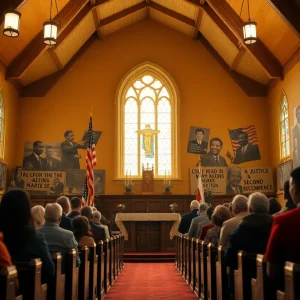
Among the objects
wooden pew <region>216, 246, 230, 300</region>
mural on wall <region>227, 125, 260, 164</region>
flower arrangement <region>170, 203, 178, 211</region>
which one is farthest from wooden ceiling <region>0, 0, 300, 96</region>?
wooden pew <region>216, 246, 230, 300</region>

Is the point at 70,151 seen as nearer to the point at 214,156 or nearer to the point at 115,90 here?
the point at 115,90

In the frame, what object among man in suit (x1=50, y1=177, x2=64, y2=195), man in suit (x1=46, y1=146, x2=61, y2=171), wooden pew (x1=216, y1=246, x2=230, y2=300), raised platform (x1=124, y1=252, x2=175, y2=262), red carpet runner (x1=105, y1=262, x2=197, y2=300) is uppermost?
man in suit (x1=46, y1=146, x2=61, y2=171)

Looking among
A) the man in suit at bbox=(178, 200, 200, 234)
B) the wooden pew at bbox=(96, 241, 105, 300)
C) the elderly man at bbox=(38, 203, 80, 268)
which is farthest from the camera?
the man in suit at bbox=(178, 200, 200, 234)

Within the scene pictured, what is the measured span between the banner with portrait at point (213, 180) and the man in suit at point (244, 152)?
1.81 feet

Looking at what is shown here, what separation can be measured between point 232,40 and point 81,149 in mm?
5885

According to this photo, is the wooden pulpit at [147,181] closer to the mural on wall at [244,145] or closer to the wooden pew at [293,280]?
the mural on wall at [244,145]

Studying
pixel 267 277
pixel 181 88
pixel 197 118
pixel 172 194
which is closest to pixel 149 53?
pixel 181 88

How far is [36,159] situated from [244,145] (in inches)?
268

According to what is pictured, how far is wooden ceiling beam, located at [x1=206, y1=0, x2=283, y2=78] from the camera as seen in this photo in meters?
12.8

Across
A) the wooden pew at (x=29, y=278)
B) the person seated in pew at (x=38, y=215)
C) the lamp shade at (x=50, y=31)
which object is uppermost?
the lamp shade at (x=50, y=31)

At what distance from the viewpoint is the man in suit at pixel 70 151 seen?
597 inches

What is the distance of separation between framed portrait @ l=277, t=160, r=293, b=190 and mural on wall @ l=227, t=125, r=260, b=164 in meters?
1.13

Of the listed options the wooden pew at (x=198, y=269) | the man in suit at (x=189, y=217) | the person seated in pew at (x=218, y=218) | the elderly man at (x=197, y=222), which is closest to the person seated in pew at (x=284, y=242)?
the person seated in pew at (x=218, y=218)

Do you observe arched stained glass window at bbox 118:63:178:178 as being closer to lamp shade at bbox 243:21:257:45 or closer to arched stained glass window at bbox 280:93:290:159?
arched stained glass window at bbox 280:93:290:159
